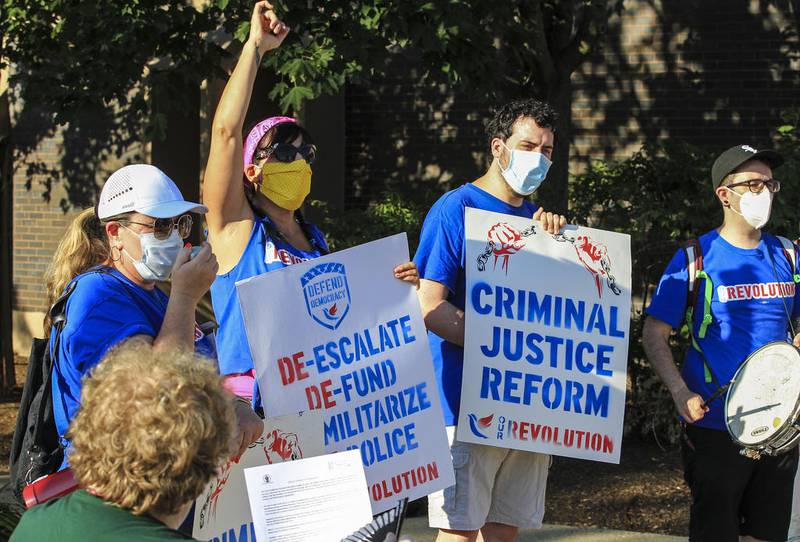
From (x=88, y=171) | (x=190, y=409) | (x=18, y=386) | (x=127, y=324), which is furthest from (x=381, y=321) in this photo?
(x=88, y=171)

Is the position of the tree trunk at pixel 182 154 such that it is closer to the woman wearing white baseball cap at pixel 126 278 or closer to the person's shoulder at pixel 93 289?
the woman wearing white baseball cap at pixel 126 278

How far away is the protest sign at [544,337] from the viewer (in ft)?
13.1

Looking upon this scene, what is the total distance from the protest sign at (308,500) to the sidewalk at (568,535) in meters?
3.07

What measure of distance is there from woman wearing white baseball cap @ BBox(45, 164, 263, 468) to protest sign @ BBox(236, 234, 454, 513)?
1.37 ft

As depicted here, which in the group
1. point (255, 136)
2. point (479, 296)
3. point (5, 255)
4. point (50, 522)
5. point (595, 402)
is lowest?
point (5, 255)

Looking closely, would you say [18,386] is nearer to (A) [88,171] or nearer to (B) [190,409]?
(A) [88,171]

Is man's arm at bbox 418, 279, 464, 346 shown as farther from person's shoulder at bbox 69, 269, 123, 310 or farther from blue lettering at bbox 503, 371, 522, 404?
person's shoulder at bbox 69, 269, 123, 310

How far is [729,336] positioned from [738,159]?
761 mm

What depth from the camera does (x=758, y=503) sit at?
4.22 meters

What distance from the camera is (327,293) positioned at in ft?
12.0

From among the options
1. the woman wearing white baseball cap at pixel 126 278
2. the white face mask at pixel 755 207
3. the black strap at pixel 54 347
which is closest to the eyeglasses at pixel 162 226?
the woman wearing white baseball cap at pixel 126 278

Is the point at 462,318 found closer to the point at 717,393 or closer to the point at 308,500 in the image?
the point at 717,393

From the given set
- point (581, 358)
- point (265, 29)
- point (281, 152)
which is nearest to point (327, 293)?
point (281, 152)

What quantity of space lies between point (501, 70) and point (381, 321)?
4047 millimetres
